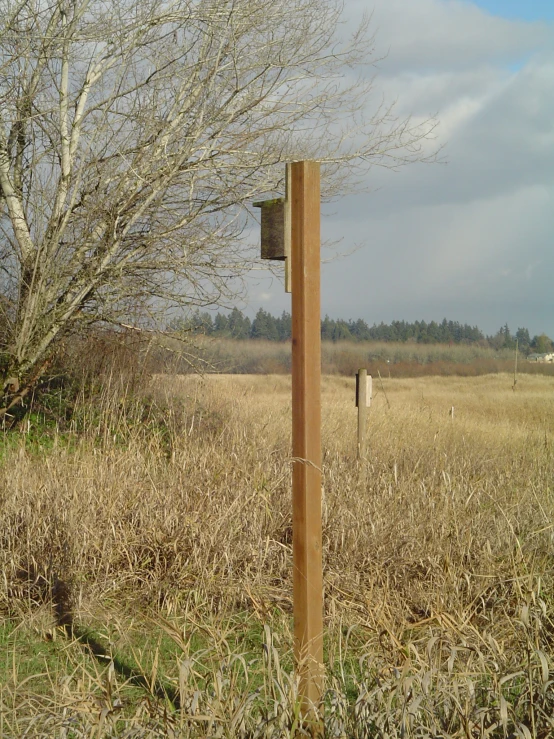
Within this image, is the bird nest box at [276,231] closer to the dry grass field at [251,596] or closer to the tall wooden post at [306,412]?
the tall wooden post at [306,412]

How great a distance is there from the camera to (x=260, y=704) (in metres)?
3.29

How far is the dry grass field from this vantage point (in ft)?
9.21

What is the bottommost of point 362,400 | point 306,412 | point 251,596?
point 251,596

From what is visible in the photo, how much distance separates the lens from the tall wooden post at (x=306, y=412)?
9.88ft

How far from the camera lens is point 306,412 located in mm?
3037

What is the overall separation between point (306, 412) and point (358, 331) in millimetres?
12995

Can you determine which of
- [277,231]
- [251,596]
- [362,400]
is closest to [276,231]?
[277,231]

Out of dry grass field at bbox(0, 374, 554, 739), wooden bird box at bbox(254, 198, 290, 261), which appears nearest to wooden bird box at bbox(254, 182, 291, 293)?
wooden bird box at bbox(254, 198, 290, 261)

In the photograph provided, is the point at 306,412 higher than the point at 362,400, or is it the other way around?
the point at 306,412

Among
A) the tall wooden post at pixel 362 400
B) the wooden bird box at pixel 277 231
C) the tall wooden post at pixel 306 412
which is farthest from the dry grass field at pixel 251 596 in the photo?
the wooden bird box at pixel 277 231

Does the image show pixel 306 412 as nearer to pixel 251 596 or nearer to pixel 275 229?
pixel 275 229

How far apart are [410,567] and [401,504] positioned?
0.87 metres

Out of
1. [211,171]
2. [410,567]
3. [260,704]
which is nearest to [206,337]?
[211,171]

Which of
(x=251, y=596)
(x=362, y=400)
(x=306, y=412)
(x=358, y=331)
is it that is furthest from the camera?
(x=358, y=331)
